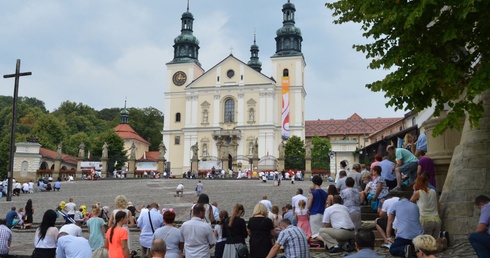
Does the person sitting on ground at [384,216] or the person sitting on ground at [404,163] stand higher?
the person sitting on ground at [404,163]

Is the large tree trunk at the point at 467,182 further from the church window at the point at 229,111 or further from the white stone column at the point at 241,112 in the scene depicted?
the church window at the point at 229,111

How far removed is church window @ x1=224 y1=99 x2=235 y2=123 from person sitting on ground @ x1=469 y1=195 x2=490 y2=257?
65.2 m

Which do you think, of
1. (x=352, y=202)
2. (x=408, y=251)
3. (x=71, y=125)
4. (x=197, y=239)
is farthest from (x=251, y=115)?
(x=197, y=239)

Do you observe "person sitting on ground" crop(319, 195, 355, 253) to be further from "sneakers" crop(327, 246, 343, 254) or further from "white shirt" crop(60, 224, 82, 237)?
"white shirt" crop(60, 224, 82, 237)

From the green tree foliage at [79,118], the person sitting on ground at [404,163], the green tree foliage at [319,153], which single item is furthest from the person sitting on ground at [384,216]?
the green tree foliage at [79,118]

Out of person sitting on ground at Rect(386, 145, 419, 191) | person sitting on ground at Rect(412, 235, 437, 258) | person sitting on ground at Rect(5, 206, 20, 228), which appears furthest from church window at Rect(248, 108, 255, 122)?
person sitting on ground at Rect(412, 235, 437, 258)

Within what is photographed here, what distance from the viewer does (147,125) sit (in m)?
99.6

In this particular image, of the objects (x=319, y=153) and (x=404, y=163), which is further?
(x=319, y=153)

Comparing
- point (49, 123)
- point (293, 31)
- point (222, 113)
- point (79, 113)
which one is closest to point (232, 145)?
point (222, 113)

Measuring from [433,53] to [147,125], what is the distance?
308ft

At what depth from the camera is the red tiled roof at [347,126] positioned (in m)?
97.6

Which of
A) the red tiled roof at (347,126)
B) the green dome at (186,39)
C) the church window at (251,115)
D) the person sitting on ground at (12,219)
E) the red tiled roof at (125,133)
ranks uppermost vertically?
the green dome at (186,39)

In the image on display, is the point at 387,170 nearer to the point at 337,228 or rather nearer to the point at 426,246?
the point at 337,228

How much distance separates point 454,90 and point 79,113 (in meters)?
105
